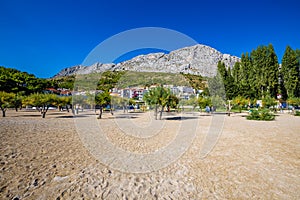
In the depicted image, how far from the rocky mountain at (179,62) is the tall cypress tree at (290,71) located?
55.5m

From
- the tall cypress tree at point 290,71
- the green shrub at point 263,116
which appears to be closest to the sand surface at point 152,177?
the green shrub at point 263,116

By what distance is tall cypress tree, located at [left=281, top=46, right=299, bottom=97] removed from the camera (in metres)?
41.5

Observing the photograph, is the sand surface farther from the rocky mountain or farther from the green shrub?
the rocky mountain

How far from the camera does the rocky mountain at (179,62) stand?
114369mm

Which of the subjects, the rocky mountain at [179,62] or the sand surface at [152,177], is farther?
the rocky mountain at [179,62]

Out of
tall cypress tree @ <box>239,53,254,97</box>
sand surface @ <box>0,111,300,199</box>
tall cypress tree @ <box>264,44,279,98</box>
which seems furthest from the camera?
tall cypress tree @ <box>239,53,254,97</box>

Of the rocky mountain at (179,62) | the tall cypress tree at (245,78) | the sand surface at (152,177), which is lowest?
the sand surface at (152,177)

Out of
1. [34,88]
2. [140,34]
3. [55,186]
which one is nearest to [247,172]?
[55,186]

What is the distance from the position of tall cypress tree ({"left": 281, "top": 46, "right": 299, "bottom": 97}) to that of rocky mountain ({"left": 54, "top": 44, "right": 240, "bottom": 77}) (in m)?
→ 55.5

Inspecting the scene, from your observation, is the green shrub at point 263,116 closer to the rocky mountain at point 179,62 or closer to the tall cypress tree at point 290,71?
the tall cypress tree at point 290,71

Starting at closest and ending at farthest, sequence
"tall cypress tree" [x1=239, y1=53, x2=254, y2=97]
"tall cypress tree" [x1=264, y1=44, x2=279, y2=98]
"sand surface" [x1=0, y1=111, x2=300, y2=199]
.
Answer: "sand surface" [x1=0, y1=111, x2=300, y2=199] < "tall cypress tree" [x1=264, y1=44, x2=279, y2=98] < "tall cypress tree" [x1=239, y1=53, x2=254, y2=97]

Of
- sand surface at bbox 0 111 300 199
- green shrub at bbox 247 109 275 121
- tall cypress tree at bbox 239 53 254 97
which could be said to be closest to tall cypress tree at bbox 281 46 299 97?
tall cypress tree at bbox 239 53 254 97

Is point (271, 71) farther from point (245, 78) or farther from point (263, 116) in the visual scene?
point (263, 116)

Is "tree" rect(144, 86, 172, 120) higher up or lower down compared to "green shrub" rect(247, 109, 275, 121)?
higher up
